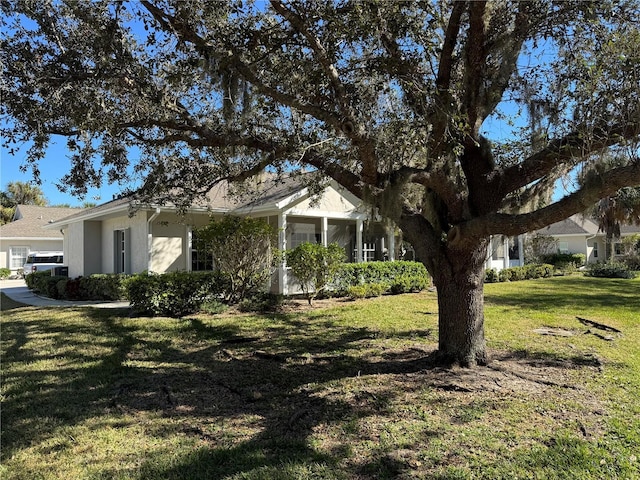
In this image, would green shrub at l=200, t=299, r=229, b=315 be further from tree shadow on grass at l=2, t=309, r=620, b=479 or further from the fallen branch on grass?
the fallen branch on grass

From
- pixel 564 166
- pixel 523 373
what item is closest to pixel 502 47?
pixel 564 166

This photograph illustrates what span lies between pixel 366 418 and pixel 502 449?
133 cm

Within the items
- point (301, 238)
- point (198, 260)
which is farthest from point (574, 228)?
point (198, 260)

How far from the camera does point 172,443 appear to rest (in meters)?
3.98

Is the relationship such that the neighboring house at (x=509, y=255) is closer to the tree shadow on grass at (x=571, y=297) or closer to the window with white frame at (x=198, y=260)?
the tree shadow on grass at (x=571, y=297)

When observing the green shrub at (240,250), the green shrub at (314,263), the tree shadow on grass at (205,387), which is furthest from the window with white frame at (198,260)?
A: the tree shadow on grass at (205,387)

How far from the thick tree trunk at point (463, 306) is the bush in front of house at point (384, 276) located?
25.8 ft

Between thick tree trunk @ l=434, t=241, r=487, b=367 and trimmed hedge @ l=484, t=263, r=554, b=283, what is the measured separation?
1483 cm

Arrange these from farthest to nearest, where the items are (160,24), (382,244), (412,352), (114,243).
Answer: (382,244) → (114,243) → (412,352) → (160,24)

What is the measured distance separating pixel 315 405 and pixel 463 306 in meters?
2.45

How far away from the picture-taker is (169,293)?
10.9 m

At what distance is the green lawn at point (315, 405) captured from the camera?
3.56 m

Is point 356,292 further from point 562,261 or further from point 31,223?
point 31,223

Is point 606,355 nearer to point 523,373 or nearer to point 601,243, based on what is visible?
point 523,373
